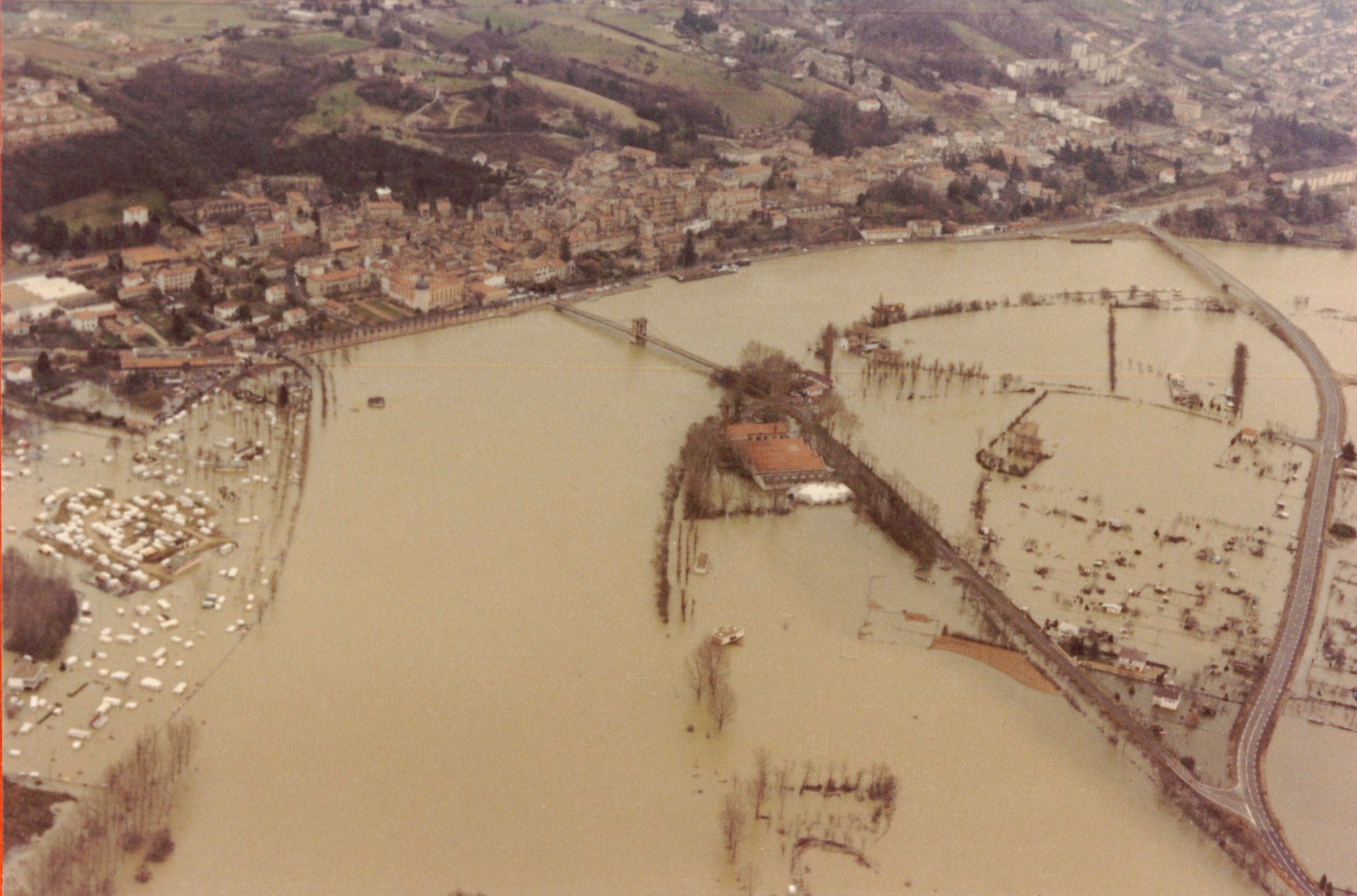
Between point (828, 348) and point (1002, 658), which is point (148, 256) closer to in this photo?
point (828, 348)

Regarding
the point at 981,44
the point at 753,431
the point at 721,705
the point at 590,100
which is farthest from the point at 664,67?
the point at 721,705

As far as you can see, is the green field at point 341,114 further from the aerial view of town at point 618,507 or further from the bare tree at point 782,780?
the bare tree at point 782,780

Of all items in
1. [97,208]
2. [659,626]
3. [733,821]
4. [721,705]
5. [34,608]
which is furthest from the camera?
[97,208]

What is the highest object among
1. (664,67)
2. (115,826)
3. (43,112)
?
(664,67)

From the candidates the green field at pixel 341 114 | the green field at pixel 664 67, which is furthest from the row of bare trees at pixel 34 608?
the green field at pixel 664 67

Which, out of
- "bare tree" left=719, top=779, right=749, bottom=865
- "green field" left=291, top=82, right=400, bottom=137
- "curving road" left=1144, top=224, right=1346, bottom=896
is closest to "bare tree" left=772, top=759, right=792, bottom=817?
"bare tree" left=719, top=779, right=749, bottom=865

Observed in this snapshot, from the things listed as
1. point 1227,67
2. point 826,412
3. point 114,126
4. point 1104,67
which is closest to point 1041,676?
point 826,412

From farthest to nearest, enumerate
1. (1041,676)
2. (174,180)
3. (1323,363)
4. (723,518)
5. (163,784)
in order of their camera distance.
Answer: (174,180) → (1323,363) → (723,518) → (1041,676) → (163,784)

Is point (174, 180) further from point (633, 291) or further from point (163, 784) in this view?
point (163, 784)
